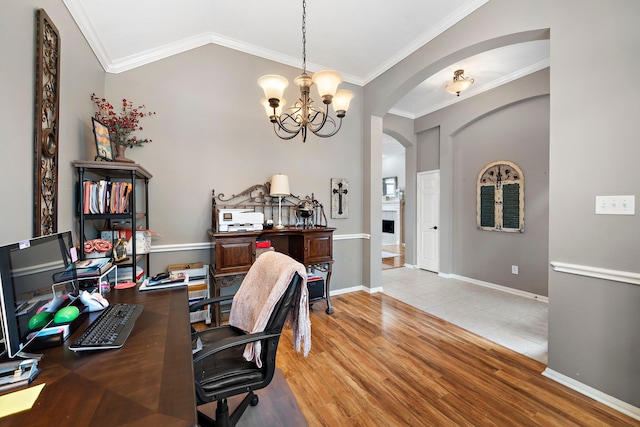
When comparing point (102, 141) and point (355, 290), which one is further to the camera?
point (355, 290)

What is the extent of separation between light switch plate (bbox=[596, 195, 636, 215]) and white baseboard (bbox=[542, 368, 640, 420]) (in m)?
1.18

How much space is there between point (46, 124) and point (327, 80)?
1.70m

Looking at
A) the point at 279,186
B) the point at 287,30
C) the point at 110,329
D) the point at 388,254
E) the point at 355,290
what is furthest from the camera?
the point at 388,254

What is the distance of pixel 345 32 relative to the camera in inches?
111

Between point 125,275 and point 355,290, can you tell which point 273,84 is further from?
point 355,290

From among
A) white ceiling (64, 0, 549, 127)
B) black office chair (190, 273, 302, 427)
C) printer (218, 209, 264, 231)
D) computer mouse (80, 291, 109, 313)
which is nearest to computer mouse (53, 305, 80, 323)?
computer mouse (80, 291, 109, 313)

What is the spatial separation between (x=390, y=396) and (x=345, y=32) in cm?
334

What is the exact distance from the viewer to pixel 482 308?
332cm

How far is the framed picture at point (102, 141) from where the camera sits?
1.98m

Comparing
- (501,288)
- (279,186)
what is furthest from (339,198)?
(501,288)

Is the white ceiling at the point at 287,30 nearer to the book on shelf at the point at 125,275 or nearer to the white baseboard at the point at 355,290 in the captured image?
the book on shelf at the point at 125,275

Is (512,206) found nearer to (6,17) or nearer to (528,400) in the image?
(528,400)

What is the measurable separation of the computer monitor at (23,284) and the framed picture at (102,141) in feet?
3.65

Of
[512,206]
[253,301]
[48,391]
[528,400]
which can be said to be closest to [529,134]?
A: [512,206]
